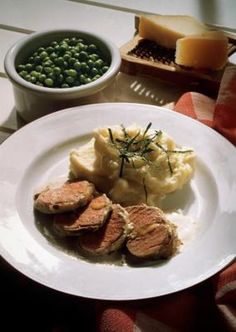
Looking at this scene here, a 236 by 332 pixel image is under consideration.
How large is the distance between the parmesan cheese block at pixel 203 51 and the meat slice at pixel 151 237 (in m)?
0.64

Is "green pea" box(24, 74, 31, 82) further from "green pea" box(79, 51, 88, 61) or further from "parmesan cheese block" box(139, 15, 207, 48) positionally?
"parmesan cheese block" box(139, 15, 207, 48)

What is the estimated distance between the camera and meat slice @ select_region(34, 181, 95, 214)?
1.22 meters

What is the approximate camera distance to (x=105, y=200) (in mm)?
1238

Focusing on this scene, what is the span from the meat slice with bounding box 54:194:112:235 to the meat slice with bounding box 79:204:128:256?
0.02 metres

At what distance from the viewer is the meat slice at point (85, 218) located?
3.91 feet

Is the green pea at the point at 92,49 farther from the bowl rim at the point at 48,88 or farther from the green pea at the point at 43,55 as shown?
the green pea at the point at 43,55

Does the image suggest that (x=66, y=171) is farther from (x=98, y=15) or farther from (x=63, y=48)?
(x=98, y=15)

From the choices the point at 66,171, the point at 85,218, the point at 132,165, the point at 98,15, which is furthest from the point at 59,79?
the point at 98,15

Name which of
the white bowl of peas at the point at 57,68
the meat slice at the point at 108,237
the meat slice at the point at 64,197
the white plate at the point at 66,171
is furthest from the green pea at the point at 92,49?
the meat slice at the point at 108,237

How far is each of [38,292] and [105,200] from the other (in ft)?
1.06

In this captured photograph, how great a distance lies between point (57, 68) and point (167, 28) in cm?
40

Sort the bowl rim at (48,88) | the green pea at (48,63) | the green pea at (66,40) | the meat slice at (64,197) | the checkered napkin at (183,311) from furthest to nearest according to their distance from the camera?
the green pea at (66,40), the green pea at (48,63), the bowl rim at (48,88), the meat slice at (64,197), the checkered napkin at (183,311)

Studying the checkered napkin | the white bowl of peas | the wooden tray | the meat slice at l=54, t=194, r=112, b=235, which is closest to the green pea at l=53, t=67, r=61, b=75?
the white bowl of peas

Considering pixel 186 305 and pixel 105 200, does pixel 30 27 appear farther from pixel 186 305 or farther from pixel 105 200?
pixel 186 305
